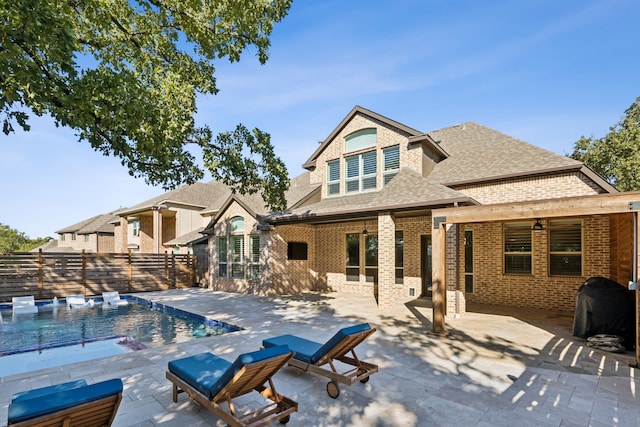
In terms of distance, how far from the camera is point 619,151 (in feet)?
60.8

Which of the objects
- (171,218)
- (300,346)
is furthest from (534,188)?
(171,218)

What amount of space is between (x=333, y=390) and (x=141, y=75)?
9392mm

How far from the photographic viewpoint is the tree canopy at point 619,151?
55.0 ft

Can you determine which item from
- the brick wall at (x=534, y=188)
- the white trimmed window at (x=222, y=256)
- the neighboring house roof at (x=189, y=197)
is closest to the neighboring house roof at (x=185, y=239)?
the neighboring house roof at (x=189, y=197)

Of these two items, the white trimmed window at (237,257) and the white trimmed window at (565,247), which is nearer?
the white trimmed window at (565,247)

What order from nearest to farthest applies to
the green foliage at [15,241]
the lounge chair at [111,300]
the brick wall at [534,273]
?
1. the brick wall at [534,273]
2. the lounge chair at [111,300]
3. the green foliage at [15,241]

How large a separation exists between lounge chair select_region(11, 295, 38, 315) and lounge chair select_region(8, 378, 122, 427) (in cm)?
1297

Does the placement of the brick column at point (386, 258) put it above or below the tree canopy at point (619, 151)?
below

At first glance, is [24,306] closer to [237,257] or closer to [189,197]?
[237,257]

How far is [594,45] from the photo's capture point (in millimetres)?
12531

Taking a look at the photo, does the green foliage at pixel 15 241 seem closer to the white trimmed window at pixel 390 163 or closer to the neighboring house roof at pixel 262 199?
the neighboring house roof at pixel 262 199

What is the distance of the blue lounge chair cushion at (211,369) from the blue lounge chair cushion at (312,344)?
→ 42.2 inches

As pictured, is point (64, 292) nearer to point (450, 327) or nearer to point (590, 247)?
point (450, 327)

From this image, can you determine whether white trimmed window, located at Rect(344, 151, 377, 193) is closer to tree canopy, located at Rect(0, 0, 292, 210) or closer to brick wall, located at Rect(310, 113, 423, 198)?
brick wall, located at Rect(310, 113, 423, 198)
